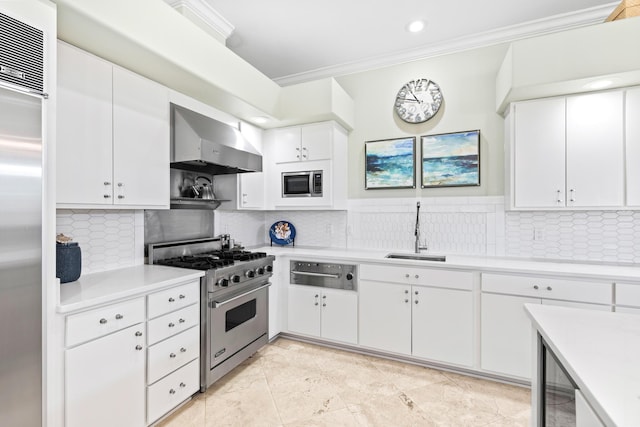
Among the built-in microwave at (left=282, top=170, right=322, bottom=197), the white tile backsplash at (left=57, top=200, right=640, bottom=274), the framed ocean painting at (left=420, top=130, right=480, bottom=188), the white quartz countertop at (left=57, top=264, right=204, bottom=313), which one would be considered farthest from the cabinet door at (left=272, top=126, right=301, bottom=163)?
the white quartz countertop at (left=57, top=264, right=204, bottom=313)

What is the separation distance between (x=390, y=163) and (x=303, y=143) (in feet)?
3.22

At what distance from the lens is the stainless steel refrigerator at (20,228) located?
1.27 metres

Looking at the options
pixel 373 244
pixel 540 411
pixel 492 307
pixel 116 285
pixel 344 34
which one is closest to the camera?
pixel 540 411

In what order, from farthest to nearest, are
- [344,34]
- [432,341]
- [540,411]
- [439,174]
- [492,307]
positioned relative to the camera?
1. [439,174]
2. [344,34]
3. [432,341]
4. [492,307]
5. [540,411]

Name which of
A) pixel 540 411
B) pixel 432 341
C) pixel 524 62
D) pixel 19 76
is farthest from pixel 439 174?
pixel 19 76

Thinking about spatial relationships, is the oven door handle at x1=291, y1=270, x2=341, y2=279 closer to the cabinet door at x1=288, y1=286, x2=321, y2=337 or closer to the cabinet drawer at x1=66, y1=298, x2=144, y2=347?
the cabinet door at x1=288, y1=286, x2=321, y2=337

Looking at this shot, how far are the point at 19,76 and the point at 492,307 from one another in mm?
3180

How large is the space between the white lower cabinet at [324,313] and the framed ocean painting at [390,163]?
1274mm

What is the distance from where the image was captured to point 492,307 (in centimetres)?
247

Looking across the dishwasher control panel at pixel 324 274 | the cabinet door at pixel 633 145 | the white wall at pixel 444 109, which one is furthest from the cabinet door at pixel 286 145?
the cabinet door at pixel 633 145

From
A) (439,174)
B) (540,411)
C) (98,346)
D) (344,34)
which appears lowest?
(540,411)

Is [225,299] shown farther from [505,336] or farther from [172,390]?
[505,336]

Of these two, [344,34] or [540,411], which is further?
[344,34]

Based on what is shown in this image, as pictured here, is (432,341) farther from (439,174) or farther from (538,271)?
(439,174)
